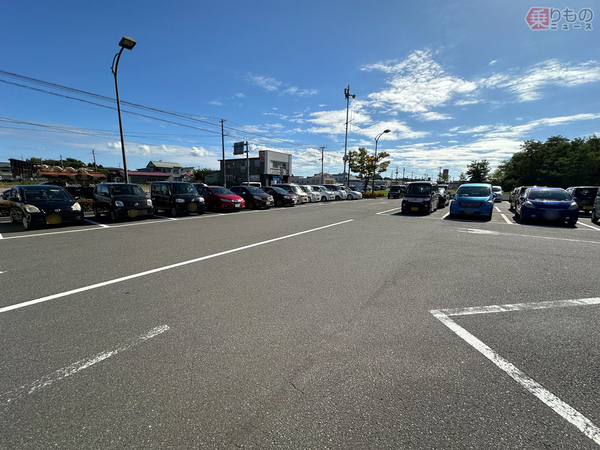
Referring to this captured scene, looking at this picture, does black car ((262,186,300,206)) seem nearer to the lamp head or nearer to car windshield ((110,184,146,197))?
car windshield ((110,184,146,197))

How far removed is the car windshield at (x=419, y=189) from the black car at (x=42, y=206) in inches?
580

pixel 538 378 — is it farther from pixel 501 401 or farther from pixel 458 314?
pixel 458 314

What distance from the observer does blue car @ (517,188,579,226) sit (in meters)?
10.2

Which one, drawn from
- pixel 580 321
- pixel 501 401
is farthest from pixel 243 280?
pixel 580 321

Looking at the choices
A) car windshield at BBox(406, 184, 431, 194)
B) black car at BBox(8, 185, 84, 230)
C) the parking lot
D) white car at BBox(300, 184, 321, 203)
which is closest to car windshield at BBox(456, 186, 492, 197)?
car windshield at BBox(406, 184, 431, 194)

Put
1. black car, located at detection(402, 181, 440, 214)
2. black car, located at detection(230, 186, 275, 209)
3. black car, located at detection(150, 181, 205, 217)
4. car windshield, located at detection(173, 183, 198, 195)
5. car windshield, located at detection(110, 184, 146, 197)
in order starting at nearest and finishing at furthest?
car windshield, located at detection(110, 184, 146, 197)
black car, located at detection(150, 181, 205, 217)
car windshield, located at detection(173, 183, 198, 195)
black car, located at detection(402, 181, 440, 214)
black car, located at detection(230, 186, 275, 209)

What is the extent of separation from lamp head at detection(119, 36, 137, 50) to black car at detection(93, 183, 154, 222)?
6208 mm

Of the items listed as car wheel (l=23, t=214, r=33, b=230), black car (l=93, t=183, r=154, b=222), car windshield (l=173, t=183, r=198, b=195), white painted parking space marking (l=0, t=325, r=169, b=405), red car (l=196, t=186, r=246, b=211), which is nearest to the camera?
white painted parking space marking (l=0, t=325, r=169, b=405)

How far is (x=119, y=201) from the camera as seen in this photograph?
10.4 metres

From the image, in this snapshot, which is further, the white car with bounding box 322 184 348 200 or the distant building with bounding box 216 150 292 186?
the distant building with bounding box 216 150 292 186

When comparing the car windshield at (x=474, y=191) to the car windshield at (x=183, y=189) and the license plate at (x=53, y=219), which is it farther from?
the license plate at (x=53, y=219)

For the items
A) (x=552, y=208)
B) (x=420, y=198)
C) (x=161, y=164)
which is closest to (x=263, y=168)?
(x=420, y=198)

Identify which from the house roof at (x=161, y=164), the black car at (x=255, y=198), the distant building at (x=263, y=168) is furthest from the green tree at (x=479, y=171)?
the house roof at (x=161, y=164)

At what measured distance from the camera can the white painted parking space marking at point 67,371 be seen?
1.99m
